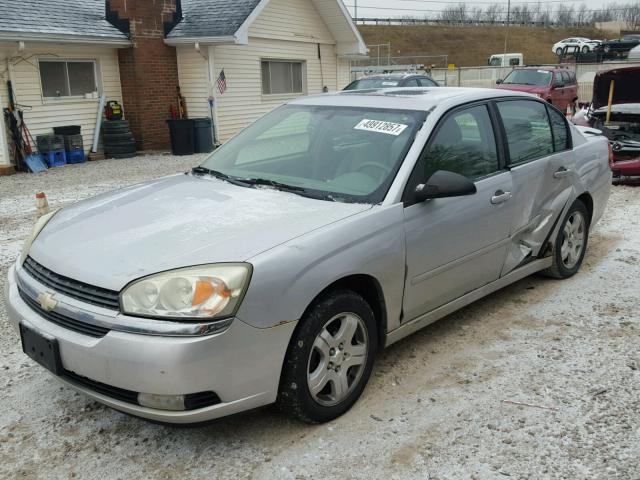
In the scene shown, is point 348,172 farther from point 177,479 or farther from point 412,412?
point 177,479

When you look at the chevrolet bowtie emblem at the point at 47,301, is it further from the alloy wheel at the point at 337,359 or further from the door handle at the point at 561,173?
the door handle at the point at 561,173

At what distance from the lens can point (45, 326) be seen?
9.40 feet

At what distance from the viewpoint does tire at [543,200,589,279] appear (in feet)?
16.6

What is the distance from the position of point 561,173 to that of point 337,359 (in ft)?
9.03

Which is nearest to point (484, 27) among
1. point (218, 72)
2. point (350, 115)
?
point (218, 72)

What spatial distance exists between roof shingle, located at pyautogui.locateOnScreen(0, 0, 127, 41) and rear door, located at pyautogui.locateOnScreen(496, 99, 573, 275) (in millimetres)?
10774

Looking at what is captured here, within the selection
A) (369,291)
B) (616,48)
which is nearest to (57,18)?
(369,291)

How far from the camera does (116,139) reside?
14305mm

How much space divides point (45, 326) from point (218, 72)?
13678 millimetres

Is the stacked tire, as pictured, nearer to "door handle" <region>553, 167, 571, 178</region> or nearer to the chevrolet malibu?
the chevrolet malibu

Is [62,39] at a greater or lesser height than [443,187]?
greater

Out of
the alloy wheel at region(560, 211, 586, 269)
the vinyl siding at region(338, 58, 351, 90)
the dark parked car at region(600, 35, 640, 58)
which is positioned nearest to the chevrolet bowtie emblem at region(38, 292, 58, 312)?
the alloy wheel at region(560, 211, 586, 269)

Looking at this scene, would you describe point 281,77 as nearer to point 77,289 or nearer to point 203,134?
point 203,134

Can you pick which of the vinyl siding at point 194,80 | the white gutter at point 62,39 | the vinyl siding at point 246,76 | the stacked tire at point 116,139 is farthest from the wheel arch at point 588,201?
the vinyl siding at point 194,80
